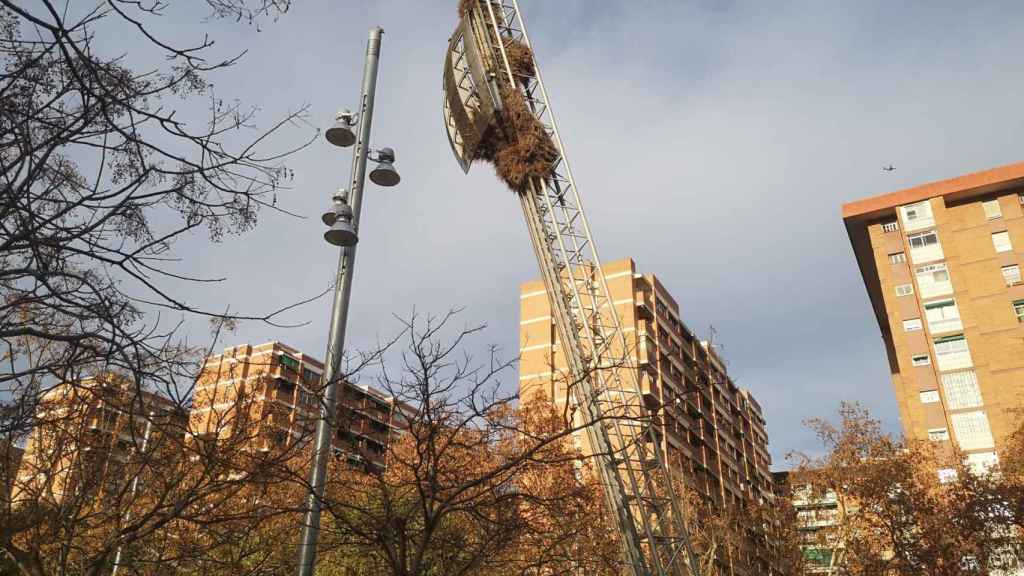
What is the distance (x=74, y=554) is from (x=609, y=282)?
40436 millimetres

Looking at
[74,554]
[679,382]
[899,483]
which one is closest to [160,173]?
[74,554]

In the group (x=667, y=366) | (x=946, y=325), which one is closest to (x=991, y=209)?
(x=946, y=325)

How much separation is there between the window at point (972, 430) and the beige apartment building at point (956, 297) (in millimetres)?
47

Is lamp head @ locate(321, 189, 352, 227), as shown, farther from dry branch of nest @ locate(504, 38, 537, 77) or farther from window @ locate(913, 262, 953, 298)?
window @ locate(913, 262, 953, 298)

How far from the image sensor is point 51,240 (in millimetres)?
4730

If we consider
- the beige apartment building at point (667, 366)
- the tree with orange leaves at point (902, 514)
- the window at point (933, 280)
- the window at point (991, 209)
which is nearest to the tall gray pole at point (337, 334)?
the tree with orange leaves at point (902, 514)

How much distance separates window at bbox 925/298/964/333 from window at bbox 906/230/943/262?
2.83 meters

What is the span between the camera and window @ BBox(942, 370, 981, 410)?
1485 inches

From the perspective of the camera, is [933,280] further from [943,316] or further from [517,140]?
[517,140]

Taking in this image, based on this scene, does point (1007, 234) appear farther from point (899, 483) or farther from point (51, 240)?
point (51, 240)

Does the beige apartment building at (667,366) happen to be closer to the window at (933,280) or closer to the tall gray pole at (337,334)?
the window at (933,280)

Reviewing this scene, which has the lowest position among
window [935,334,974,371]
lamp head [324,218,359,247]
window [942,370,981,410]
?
lamp head [324,218,359,247]

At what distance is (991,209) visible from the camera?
42.3 m

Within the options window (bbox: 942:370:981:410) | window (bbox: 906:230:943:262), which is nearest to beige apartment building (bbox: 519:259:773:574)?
window (bbox: 942:370:981:410)
